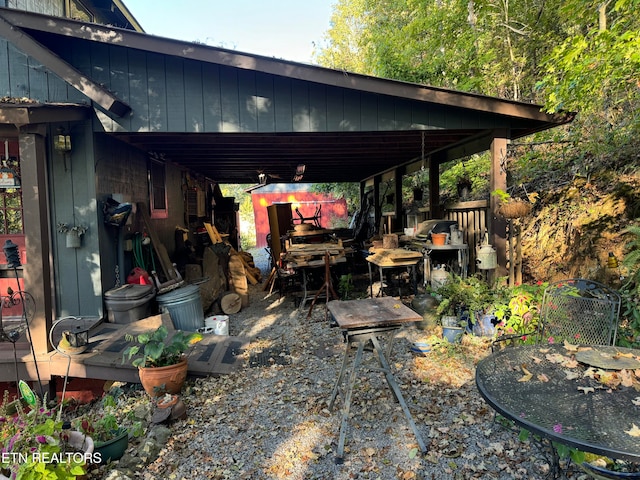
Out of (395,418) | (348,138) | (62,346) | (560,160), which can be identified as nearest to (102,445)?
(62,346)

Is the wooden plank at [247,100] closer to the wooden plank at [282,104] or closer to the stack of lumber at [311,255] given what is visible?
the wooden plank at [282,104]

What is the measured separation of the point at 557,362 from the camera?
2.31 m

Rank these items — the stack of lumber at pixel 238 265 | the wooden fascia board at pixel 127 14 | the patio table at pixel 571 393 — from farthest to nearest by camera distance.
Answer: the wooden fascia board at pixel 127 14, the stack of lumber at pixel 238 265, the patio table at pixel 571 393

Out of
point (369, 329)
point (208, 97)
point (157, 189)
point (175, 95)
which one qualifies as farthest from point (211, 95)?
point (369, 329)

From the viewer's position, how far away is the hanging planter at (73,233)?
14.9ft

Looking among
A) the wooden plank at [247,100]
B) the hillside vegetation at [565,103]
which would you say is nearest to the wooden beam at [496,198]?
Result: the hillside vegetation at [565,103]

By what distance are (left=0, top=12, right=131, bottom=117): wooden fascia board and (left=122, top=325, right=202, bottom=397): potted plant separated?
2690mm

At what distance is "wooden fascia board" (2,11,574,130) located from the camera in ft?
13.8

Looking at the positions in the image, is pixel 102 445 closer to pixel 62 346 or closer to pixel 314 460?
pixel 314 460

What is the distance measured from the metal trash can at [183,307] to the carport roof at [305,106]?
2235 mm

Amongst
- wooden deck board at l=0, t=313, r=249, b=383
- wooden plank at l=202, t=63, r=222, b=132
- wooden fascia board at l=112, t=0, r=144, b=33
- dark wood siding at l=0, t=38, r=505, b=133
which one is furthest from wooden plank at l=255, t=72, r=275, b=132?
wooden fascia board at l=112, t=0, r=144, b=33

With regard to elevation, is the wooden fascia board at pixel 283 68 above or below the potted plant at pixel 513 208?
above

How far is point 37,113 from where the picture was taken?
386 cm

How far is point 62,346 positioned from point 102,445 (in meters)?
1.85
